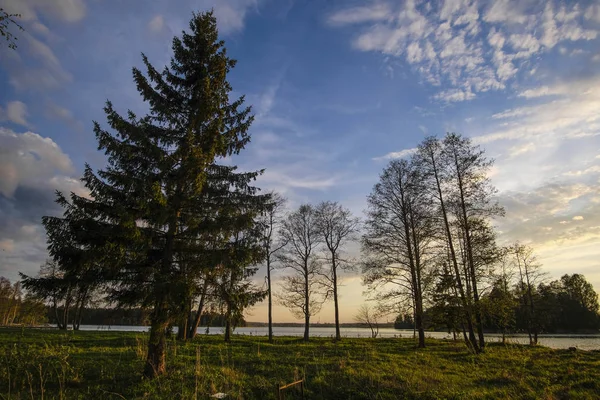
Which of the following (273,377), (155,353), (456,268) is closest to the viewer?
(155,353)

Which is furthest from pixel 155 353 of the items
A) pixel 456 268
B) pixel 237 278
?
pixel 456 268

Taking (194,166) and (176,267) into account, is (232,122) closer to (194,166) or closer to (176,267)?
(194,166)

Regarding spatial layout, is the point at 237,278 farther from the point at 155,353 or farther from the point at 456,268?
the point at 456,268

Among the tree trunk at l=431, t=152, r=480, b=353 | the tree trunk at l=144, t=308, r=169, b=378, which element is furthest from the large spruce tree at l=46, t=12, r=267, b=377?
the tree trunk at l=431, t=152, r=480, b=353

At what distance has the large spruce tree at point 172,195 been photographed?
31.5ft

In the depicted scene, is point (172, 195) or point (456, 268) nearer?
point (172, 195)

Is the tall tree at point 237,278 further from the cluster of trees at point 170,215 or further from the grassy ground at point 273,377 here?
the grassy ground at point 273,377

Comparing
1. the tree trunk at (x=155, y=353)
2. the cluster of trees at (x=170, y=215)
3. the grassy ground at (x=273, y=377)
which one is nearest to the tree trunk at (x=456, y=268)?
the grassy ground at (x=273, y=377)

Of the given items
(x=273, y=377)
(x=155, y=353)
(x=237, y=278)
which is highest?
(x=237, y=278)

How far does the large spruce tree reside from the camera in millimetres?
9602

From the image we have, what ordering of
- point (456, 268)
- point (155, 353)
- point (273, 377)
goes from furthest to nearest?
point (456, 268) < point (273, 377) < point (155, 353)

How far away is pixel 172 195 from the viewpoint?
36.2 feet

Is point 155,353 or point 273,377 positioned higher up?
point 155,353

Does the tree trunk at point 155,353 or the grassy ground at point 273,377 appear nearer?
the grassy ground at point 273,377
